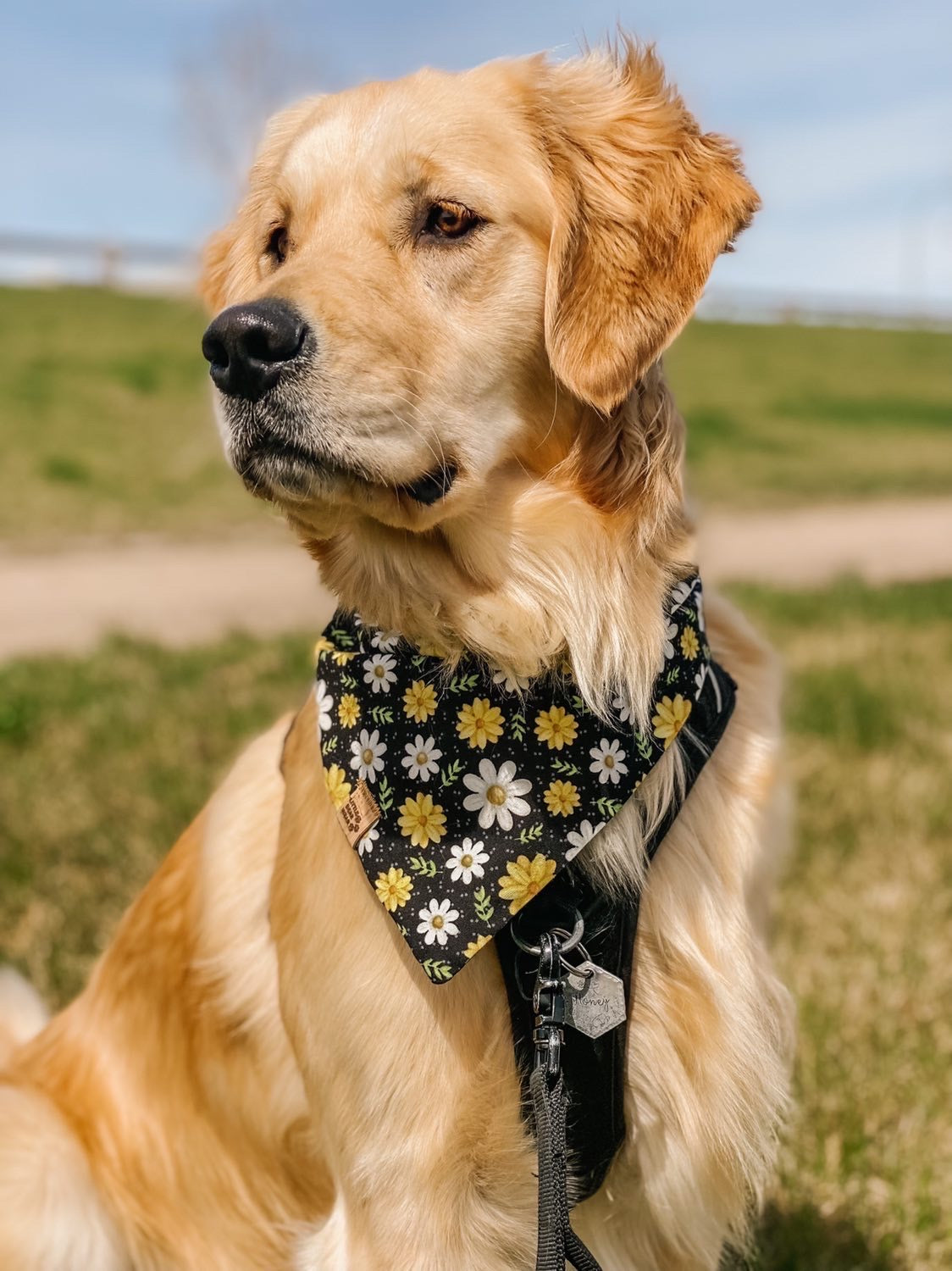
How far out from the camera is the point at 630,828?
227 cm

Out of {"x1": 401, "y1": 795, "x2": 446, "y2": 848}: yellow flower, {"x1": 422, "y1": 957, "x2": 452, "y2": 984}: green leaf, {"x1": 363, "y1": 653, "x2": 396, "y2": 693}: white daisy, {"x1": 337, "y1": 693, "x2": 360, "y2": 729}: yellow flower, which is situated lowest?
{"x1": 422, "y1": 957, "x2": 452, "y2": 984}: green leaf

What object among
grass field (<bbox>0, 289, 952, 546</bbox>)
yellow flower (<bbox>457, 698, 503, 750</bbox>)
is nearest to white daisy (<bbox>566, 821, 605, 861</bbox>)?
yellow flower (<bbox>457, 698, 503, 750</bbox>)

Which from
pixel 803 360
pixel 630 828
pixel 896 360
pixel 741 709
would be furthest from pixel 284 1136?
pixel 896 360

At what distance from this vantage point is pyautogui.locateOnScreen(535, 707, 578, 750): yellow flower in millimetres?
2293

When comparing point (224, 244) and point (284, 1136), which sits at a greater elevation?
point (224, 244)

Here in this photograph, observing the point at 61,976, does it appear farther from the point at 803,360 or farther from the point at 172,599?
the point at 803,360

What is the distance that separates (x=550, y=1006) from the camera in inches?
82.3

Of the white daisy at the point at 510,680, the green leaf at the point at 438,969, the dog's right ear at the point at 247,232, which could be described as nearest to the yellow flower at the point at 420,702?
the white daisy at the point at 510,680

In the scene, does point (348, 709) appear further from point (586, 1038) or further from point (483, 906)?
point (586, 1038)

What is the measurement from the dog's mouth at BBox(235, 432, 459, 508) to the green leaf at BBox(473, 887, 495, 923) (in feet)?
2.19

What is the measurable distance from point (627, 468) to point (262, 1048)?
126 cm

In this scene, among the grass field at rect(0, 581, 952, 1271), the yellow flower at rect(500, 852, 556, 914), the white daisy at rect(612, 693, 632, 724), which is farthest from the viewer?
the grass field at rect(0, 581, 952, 1271)

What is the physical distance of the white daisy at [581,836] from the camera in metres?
2.22

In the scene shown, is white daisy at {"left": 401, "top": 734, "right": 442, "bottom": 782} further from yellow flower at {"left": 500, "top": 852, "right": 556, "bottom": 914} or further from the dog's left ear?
the dog's left ear
